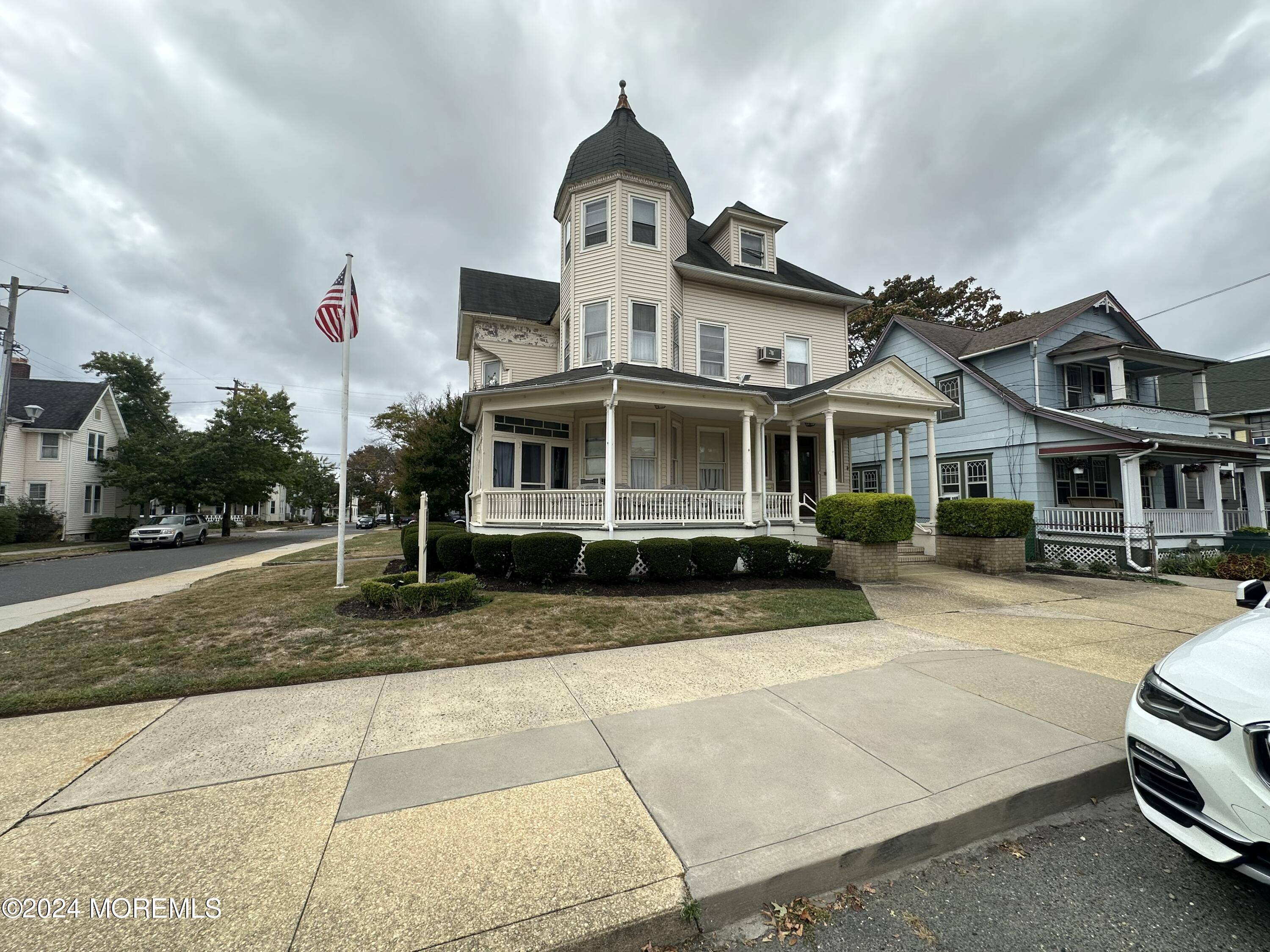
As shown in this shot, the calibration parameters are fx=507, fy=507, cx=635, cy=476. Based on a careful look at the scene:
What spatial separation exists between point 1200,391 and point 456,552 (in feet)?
76.9

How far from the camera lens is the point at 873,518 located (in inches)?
399

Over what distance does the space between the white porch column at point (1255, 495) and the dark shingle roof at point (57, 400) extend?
4844 cm

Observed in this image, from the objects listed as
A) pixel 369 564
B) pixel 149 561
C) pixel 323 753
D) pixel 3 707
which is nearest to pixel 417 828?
pixel 323 753

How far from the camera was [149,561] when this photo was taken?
15211 millimetres

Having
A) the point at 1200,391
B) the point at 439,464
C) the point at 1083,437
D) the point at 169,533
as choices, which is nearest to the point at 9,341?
the point at 169,533

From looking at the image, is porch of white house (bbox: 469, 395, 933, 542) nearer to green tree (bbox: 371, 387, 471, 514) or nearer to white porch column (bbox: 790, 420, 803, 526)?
white porch column (bbox: 790, 420, 803, 526)

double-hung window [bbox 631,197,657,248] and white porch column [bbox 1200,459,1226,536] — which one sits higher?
double-hung window [bbox 631,197,657,248]

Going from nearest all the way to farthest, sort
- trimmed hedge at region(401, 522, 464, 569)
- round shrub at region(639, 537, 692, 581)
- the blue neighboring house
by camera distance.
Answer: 1. round shrub at region(639, 537, 692, 581)
2. trimmed hedge at region(401, 522, 464, 569)
3. the blue neighboring house

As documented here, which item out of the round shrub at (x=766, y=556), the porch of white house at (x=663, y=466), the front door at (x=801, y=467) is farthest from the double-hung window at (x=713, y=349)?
the round shrub at (x=766, y=556)

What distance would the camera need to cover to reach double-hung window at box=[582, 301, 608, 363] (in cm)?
1288

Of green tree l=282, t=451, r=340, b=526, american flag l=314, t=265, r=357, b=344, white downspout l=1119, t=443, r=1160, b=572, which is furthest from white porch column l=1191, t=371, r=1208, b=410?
green tree l=282, t=451, r=340, b=526

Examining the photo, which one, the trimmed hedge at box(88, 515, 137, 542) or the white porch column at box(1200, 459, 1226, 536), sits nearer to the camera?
the white porch column at box(1200, 459, 1226, 536)

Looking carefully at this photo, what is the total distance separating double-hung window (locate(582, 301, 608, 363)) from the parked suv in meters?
20.5

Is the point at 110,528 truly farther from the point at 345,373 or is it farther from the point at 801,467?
the point at 801,467
